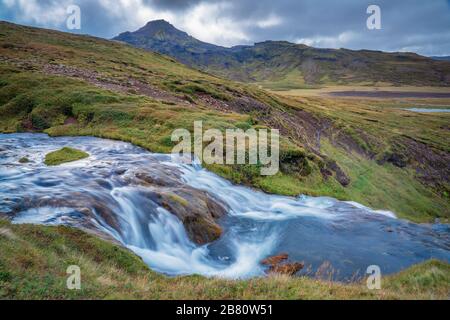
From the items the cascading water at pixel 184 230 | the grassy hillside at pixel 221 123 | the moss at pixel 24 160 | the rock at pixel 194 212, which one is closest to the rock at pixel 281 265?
the cascading water at pixel 184 230

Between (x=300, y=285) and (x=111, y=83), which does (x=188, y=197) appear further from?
(x=111, y=83)

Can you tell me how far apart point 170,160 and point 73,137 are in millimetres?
13376

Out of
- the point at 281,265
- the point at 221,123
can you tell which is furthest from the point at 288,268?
the point at 221,123

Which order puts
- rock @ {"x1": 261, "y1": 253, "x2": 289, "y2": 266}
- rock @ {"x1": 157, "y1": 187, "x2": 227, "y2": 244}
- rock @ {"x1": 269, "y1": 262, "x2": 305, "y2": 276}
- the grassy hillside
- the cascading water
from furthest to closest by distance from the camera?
the grassy hillside
rock @ {"x1": 157, "y1": 187, "x2": 227, "y2": 244}
rock @ {"x1": 261, "y1": 253, "x2": 289, "y2": 266}
rock @ {"x1": 269, "y1": 262, "x2": 305, "y2": 276}
the cascading water

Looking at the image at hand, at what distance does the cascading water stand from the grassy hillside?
16.5ft

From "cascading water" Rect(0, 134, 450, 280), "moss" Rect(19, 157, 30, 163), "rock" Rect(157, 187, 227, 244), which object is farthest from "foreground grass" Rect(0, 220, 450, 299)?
"moss" Rect(19, 157, 30, 163)

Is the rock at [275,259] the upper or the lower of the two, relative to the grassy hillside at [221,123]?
lower

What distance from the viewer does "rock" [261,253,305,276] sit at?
16750 millimetres

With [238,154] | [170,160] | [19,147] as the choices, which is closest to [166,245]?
[170,160]

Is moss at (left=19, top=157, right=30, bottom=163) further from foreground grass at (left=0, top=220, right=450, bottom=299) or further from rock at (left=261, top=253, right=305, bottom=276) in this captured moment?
rock at (left=261, top=253, right=305, bottom=276)

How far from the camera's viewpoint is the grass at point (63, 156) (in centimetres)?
2584

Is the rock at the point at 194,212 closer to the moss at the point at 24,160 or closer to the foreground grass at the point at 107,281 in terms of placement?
the foreground grass at the point at 107,281

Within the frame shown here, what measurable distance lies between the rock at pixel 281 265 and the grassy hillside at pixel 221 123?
12.8m

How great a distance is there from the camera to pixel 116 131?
1484 inches
